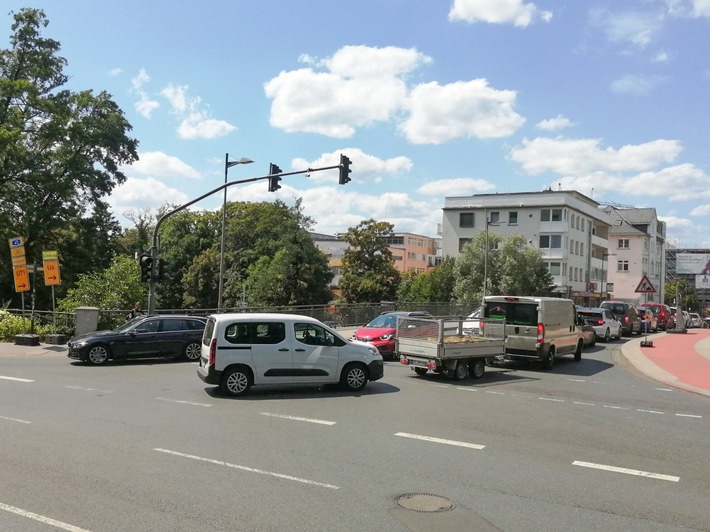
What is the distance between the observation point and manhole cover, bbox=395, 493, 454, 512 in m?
6.08

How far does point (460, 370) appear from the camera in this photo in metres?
16.2

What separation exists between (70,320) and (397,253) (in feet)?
268

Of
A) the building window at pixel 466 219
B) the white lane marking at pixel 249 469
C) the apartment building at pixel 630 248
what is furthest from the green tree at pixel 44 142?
the apartment building at pixel 630 248

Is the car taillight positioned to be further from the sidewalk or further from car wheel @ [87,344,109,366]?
the sidewalk

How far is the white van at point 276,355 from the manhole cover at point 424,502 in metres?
7.12

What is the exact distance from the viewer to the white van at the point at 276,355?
42.5ft

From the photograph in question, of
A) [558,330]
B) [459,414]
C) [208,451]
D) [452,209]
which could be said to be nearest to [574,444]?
[459,414]

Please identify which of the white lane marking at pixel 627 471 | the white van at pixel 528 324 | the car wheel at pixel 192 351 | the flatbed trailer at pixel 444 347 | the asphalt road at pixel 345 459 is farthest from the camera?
the car wheel at pixel 192 351

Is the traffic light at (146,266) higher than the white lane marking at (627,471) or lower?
higher

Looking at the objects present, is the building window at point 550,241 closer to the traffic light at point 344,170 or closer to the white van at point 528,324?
the white van at point 528,324

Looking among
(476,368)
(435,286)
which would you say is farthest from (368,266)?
(476,368)

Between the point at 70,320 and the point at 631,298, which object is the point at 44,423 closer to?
the point at 70,320

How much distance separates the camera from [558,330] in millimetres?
20094

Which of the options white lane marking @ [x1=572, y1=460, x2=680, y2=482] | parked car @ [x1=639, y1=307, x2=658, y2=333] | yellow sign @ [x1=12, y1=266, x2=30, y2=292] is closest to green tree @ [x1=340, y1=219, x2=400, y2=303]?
parked car @ [x1=639, y1=307, x2=658, y2=333]
